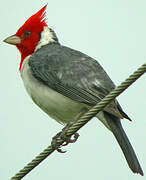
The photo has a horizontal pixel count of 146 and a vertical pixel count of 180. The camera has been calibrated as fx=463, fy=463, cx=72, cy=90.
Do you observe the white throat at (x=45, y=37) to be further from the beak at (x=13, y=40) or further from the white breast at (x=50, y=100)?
the white breast at (x=50, y=100)

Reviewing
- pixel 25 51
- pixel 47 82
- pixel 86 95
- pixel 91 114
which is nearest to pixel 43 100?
pixel 47 82

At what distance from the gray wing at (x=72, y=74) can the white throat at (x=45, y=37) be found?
21.4 inches

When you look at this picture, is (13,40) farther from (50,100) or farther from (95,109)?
(95,109)

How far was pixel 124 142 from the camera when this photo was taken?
5.82 metres

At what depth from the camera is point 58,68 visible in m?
6.71

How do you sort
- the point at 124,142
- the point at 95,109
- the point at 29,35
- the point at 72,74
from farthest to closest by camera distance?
the point at 29,35 < the point at 72,74 < the point at 124,142 < the point at 95,109

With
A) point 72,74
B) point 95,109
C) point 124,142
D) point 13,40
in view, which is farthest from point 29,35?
point 95,109

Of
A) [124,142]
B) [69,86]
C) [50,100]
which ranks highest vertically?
[69,86]

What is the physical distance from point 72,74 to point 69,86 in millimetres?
250

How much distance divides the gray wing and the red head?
62cm

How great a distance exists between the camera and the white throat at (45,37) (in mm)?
7918

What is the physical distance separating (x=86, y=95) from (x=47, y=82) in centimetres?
82

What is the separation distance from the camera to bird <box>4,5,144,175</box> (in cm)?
592

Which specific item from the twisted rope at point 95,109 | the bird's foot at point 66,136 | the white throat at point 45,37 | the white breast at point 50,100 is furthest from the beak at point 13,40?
the twisted rope at point 95,109
